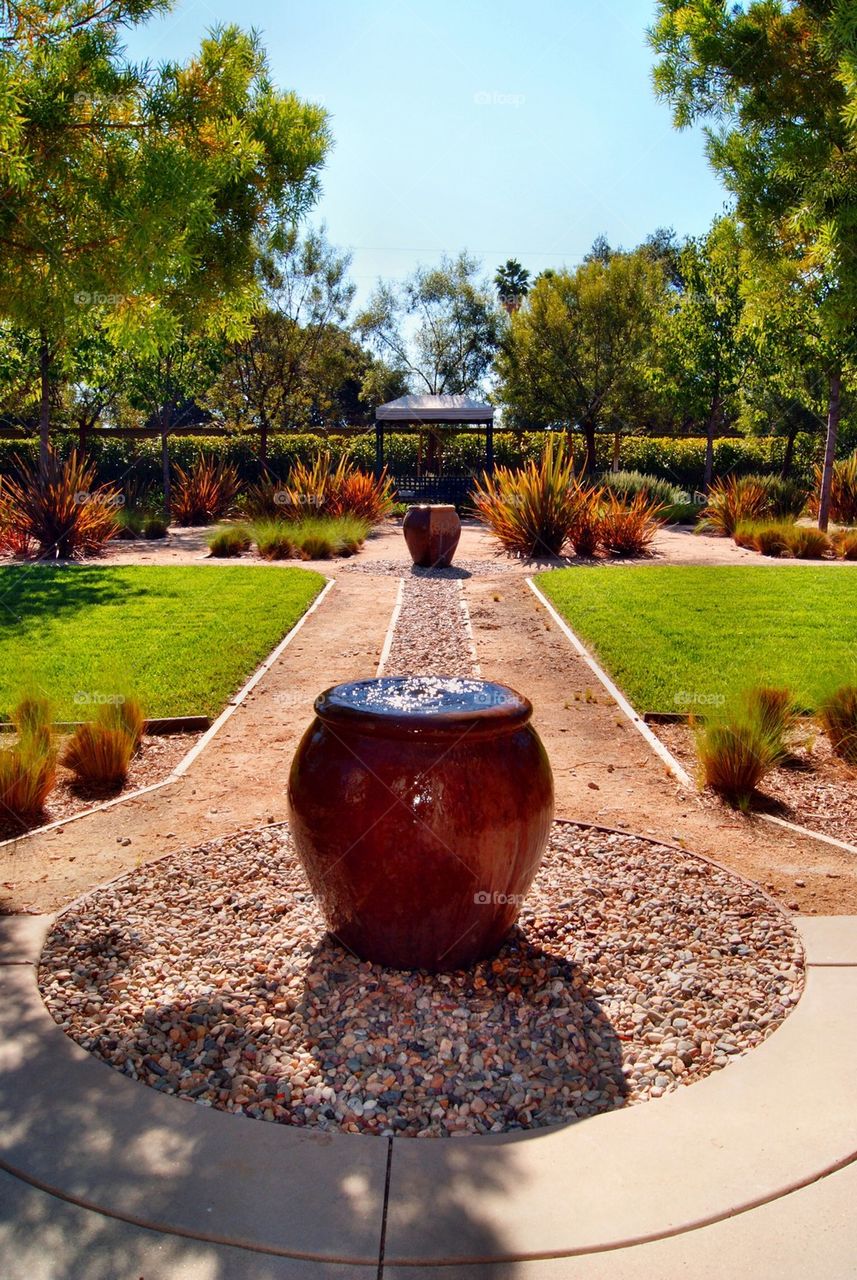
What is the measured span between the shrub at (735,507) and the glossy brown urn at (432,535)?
260 inches

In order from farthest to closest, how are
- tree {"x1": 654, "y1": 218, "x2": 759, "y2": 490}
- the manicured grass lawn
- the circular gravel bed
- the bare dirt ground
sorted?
tree {"x1": 654, "y1": 218, "x2": 759, "y2": 490} < the manicured grass lawn < the bare dirt ground < the circular gravel bed

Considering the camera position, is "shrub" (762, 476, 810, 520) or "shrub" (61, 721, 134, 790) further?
"shrub" (762, 476, 810, 520)

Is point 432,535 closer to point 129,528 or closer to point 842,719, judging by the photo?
point 129,528

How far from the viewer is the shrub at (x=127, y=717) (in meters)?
6.30

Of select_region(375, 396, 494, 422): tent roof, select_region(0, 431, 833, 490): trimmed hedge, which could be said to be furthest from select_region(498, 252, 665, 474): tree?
select_region(375, 396, 494, 422): tent roof

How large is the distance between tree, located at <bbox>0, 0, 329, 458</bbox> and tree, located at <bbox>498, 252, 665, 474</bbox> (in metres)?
25.8

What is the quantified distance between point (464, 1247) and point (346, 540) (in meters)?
15.2

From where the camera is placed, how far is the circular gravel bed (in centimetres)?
298

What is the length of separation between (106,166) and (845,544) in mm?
14089

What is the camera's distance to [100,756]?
5.89 meters

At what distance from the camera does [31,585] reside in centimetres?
1309

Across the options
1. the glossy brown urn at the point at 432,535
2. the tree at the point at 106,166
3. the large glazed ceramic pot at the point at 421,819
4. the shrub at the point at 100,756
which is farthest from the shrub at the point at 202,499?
the large glazed ceramic pot at the point at 421,819

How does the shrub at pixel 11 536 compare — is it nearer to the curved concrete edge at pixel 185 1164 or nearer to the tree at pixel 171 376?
the tree at pixel 171 376

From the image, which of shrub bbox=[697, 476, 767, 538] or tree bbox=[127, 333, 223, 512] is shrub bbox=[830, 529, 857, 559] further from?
tree bbox=[127, 333, 223, 512]
